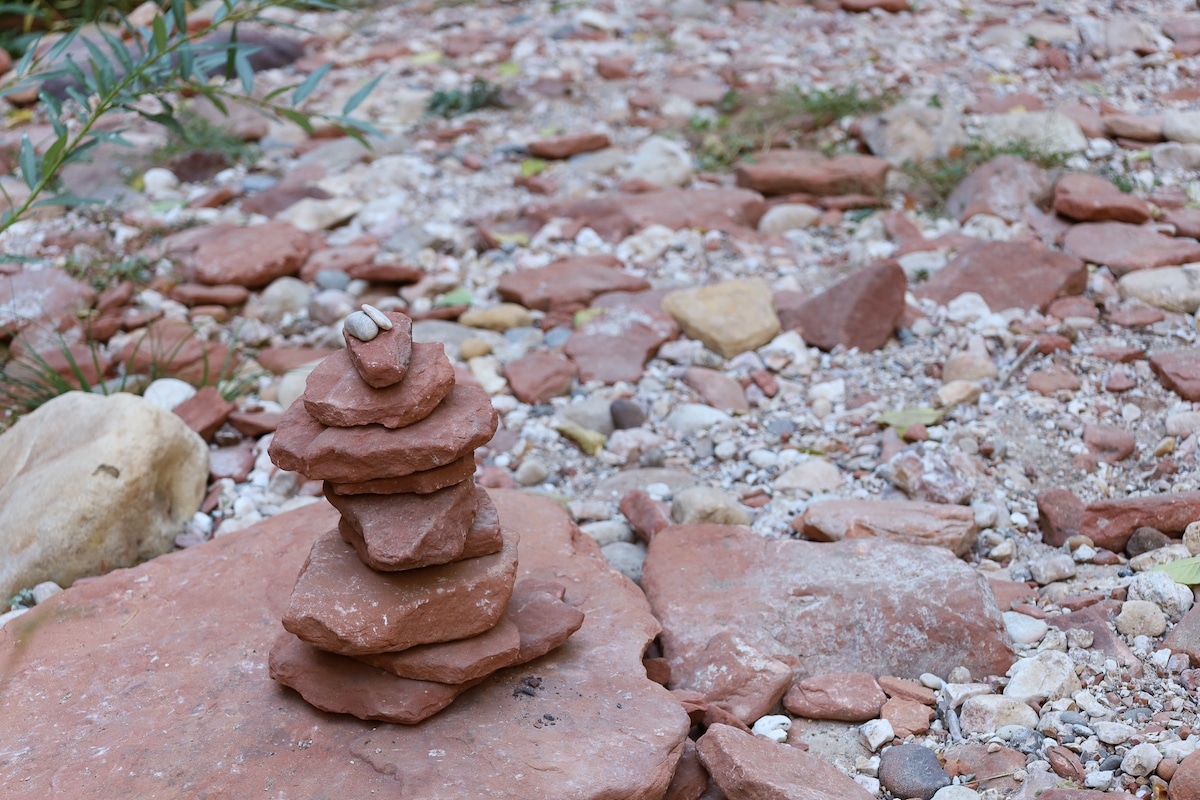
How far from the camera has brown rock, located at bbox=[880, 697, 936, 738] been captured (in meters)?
2.51

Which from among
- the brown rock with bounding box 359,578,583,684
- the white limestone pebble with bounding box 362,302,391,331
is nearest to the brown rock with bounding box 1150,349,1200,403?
the brown rock with bounding box 359,578,583,684

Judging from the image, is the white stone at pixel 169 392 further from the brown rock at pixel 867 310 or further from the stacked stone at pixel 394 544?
the brown rock at pixel 867 310

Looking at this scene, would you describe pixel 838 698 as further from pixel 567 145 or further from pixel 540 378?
pixel 567 145

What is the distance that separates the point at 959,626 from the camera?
2707 mm

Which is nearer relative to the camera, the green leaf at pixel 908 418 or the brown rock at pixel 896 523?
the brown rock at pixel 896 523

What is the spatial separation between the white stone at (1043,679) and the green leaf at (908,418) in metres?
1.29

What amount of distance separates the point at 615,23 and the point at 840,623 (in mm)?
6644

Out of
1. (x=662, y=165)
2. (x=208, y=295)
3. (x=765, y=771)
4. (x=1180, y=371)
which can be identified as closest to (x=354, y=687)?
(x=765, y=771)

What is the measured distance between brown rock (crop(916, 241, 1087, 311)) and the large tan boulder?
3.22 meters

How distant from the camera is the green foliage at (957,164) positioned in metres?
5.43

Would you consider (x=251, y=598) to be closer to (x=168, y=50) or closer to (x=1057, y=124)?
(x=168, y=50)

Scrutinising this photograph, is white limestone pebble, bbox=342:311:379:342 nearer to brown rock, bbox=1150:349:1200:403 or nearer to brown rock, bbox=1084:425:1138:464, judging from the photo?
brown rock, bbox=1084:425:1138:464

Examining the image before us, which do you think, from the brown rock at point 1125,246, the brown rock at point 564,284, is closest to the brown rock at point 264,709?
the brown rock at point 564,284

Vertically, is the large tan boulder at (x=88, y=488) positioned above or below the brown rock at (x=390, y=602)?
below
